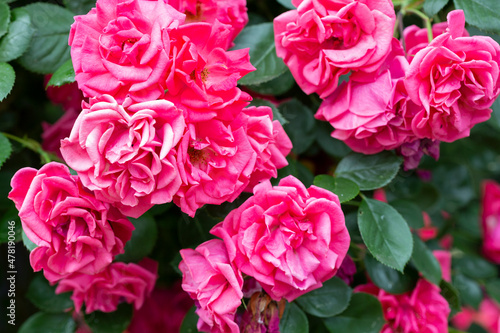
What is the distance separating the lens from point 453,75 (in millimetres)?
594

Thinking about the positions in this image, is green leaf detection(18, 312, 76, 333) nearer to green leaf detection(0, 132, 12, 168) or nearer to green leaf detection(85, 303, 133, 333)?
green leaf detection(85, 303, 133, 333)

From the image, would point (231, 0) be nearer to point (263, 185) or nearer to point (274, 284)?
point (263, 185)

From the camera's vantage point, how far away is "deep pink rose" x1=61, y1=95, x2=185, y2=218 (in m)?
0.48

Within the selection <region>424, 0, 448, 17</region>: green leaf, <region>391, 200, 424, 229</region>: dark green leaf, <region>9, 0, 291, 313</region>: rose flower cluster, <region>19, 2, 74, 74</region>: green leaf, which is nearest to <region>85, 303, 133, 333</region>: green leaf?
<region>9, 0, 291, 313</region>: rose flower cluster

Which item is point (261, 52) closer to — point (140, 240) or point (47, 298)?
point (140, 240)

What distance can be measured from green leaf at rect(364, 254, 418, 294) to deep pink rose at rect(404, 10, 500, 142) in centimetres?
27

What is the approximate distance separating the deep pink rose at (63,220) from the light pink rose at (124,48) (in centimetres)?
12

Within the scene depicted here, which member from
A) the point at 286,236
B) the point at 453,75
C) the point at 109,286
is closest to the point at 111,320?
the point at 109,286

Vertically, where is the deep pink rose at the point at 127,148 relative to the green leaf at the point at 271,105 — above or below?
above

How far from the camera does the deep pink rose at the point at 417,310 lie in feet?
2.44

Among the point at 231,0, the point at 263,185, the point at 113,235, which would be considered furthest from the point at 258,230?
the point at 231,0

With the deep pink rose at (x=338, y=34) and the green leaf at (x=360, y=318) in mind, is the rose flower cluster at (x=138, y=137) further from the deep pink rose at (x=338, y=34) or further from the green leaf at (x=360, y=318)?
the green leaf at (x=360, y=318)

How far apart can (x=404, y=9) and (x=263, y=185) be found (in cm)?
39

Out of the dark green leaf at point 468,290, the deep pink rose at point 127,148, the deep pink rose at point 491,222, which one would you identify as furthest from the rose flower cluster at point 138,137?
the deep pink rose at point 491,222
